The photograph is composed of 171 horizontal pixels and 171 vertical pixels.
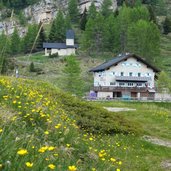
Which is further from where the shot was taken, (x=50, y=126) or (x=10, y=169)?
(x=50, y=126)

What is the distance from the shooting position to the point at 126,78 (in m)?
69.7

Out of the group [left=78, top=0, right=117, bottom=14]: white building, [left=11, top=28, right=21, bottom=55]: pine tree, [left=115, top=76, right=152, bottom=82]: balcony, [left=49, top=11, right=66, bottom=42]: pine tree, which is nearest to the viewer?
[left=115, top=76, right=152, bottom=82]: balcony

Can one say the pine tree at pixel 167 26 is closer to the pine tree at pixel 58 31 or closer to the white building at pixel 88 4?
the pine tree at pixel 58 31

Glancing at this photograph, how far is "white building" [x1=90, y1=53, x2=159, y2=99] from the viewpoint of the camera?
68375mm

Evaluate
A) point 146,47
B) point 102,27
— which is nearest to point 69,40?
point 102,27

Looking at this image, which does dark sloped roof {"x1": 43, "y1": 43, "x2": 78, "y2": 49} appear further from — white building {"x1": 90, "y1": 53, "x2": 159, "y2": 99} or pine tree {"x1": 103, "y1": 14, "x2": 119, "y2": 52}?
white building {"x1": 90, "y1": 53, "x2": 159, "y2": 99}

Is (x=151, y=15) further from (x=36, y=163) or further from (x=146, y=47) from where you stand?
(x=36, y=163)

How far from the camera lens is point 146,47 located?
8788cm

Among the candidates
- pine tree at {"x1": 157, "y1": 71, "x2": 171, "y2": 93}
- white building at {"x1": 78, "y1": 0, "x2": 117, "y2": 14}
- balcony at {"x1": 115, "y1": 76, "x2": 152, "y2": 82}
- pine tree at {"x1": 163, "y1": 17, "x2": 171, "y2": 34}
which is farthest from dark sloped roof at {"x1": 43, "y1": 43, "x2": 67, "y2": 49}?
white building at {"x1": 78, "y1": 0, "x2": 117, "y2": 14}

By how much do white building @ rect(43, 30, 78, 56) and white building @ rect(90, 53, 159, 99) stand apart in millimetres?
32866

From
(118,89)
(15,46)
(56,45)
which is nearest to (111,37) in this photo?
(56,45)

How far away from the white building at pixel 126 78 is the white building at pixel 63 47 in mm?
32866

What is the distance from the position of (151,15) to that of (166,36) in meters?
8.00

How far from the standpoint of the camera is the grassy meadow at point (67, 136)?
159 inches
